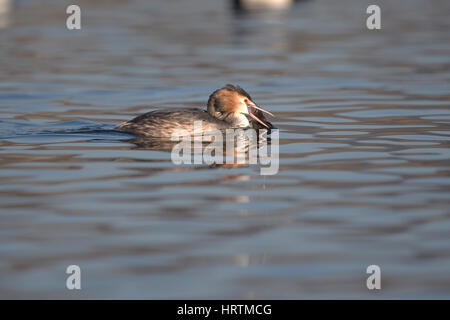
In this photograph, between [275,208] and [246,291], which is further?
[275,208]

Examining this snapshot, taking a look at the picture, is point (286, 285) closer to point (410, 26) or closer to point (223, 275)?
point (223, 275)

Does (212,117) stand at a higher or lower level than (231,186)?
higher

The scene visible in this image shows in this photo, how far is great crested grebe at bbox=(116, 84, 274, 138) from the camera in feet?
37.5

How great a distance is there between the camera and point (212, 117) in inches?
473

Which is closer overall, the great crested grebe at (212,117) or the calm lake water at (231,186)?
the calm lake water at (231,186)

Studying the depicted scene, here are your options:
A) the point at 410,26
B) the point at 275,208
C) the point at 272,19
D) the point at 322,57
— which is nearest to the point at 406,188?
the point at 275,208

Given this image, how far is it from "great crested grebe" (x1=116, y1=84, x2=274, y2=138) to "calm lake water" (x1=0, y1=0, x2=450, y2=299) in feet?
0.93

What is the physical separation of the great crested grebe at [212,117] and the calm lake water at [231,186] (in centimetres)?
28

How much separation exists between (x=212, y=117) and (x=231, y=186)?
3.38 meters

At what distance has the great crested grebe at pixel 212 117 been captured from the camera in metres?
11.4

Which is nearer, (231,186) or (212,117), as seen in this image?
(231,186)

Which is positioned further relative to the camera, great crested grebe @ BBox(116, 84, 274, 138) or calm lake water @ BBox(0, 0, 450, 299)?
great crested grebe @ BBox(116, 84, 274, 138)

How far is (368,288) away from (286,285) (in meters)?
0.50
